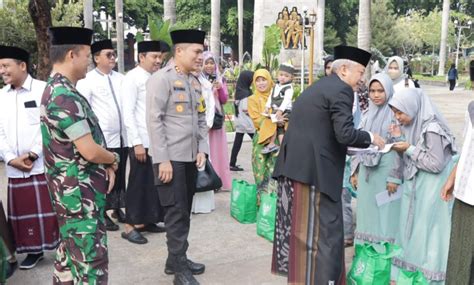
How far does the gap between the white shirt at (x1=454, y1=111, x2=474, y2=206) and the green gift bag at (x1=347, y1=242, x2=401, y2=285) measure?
770 millimetres

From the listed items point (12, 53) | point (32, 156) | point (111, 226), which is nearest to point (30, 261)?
point (32, 156)

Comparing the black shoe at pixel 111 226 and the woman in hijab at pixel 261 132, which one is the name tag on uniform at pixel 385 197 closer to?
the woman in hijab at pixel 261 132

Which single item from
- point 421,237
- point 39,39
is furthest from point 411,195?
point 39,39

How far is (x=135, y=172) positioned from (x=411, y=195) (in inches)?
99.2

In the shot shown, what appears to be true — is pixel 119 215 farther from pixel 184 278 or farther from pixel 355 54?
pixel 355 54

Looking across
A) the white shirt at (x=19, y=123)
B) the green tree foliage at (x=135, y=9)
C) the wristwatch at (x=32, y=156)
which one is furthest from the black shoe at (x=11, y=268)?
the green tree foliage at (x=135, y=9)

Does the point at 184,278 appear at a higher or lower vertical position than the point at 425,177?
lower

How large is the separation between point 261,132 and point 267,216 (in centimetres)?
102

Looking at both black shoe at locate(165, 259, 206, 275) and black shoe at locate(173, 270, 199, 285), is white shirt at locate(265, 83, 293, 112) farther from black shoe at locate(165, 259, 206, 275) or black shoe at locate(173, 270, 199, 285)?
black shoe at locate(173, 270, 199, 285)

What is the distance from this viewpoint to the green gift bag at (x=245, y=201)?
5.32 m

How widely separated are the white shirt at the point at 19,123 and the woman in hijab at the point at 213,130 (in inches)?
85.9

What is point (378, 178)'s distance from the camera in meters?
4.16

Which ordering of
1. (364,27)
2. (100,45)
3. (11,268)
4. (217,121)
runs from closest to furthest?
(11,268), (100,45), (217,121), (364,27)

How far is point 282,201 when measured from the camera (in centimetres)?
356
